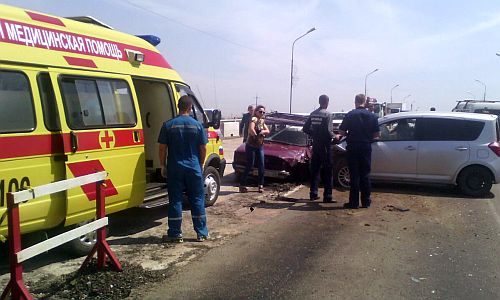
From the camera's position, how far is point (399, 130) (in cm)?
984

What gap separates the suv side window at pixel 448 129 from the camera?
9.36m

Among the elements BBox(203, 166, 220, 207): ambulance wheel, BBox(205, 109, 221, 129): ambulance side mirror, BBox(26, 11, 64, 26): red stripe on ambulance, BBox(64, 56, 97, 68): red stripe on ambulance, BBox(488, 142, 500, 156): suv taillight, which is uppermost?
BBox(26, 11, 64, 26): red stripe on ambulance

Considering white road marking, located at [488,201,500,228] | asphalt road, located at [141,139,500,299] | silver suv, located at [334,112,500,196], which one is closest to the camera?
asphalt road, located at [141,139,500,299]

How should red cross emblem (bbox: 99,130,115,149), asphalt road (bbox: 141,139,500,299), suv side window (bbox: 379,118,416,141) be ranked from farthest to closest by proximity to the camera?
suv side window (bbox: 379,118,416,141)
red cross emblem (bbox: 99,130,115,149)
asphalt road (bbox: 141,139,500,299)

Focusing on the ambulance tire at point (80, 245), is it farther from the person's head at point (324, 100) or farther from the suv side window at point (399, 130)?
the suv side window at point (399, 130)

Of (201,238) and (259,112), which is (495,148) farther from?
(201,238)

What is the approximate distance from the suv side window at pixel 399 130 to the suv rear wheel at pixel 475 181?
49.9 inches

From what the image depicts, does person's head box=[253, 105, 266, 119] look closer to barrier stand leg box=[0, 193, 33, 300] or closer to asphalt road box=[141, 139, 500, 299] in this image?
asphalt road box=[141, 139, 500, 299]

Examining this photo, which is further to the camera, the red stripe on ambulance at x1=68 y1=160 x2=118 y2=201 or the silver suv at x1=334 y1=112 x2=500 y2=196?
the silver suv at x1=334 y1=112 x2=500 y2=196

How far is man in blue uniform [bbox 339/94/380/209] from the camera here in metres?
8.10

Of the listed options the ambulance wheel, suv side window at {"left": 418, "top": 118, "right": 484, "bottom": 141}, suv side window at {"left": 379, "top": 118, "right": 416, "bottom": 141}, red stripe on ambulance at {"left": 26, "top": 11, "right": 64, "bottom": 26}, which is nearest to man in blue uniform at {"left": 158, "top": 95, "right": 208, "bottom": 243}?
red stripe on ambulance at {"left": 26, "top": 11, "right": 64, "bottom": 26}

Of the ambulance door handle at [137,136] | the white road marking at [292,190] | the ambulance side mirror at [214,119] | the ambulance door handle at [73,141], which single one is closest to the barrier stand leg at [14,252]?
the ambulance door handle at [73,141]

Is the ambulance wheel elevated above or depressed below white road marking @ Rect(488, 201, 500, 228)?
above

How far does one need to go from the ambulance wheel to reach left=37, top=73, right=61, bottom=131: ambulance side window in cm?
329
